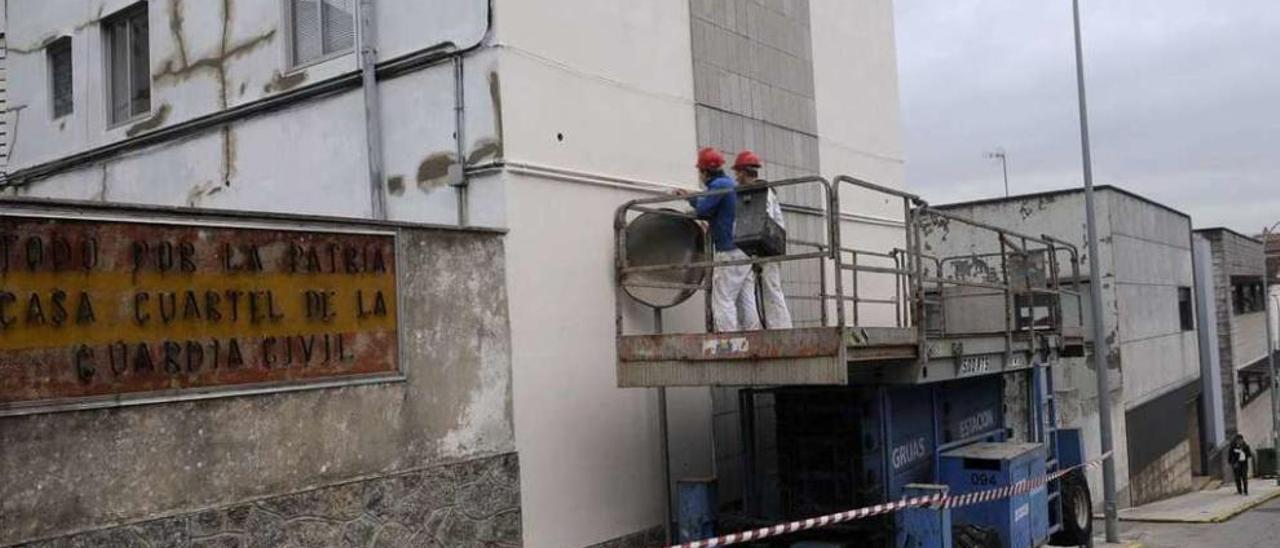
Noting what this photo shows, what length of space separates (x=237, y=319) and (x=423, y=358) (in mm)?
1509

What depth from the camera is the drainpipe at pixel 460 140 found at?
29.0 ft

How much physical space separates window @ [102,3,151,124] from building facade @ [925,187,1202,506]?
662 inches

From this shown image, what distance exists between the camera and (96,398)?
19.3ft

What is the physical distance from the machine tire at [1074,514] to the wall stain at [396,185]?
312 inches

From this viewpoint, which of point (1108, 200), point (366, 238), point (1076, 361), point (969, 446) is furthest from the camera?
point (1108, 200)

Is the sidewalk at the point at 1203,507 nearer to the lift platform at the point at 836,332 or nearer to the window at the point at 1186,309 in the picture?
the window at the point at 1186,309

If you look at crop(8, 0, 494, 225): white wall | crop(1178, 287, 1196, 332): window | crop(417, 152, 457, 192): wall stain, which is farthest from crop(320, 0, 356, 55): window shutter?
crop(1178, 287, 1196, 332): window

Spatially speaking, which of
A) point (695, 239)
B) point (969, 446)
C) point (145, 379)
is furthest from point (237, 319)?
point (969, 446)

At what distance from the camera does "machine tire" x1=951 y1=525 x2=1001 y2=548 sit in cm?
951

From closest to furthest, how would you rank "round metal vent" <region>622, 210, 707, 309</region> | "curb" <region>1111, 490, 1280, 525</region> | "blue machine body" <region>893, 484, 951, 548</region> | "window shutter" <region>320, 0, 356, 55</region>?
1. "blue machine body" <region>893, 484, 951, 548</region>
2. "round metal vent" <region>622, 210, 707, 309</region>
3. "window shutter" <region>320, 0, 356, 55</region>
4. "curb" <region>1111, 490, 1280, 525</region>

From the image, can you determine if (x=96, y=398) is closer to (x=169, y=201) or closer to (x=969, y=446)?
(x=169, y=201)

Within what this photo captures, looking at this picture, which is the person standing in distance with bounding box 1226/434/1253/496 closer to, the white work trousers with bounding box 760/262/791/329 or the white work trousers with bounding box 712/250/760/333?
the white work trousers with bounding box 760/262/791/329

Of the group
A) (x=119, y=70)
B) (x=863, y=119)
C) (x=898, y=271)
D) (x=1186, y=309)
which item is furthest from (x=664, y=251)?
(x=1186, y=309)

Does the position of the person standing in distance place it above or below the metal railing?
below
